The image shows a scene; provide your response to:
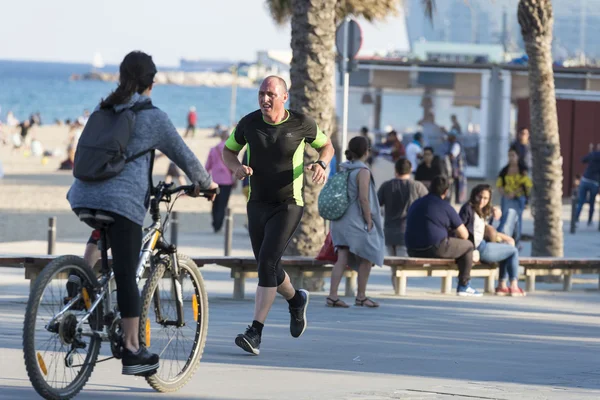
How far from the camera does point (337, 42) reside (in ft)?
47.9

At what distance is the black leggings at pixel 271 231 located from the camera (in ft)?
26.0

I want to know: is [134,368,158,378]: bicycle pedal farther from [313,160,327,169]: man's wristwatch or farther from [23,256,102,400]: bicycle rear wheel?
[313,160,327,169]: man's wristwatch

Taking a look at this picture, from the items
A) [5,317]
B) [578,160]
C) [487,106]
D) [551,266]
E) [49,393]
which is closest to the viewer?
[49,393]

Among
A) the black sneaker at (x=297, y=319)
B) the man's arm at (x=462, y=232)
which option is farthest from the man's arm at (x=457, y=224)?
the black sneaker at (x=297, y=319)

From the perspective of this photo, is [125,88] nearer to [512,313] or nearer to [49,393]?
[49,393]

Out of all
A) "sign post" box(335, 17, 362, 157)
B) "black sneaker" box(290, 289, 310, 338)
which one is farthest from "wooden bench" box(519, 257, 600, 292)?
"black sneaker" box(290, 289, 310, 338)

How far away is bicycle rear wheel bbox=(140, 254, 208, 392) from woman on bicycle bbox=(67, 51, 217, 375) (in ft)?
0.75

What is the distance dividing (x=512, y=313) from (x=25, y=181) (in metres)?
25.7

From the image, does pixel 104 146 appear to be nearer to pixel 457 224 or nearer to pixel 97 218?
pixel 97 218

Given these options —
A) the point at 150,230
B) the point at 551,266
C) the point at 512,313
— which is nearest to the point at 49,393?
the point at 150,230

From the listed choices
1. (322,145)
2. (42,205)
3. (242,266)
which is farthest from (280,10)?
(322,145)

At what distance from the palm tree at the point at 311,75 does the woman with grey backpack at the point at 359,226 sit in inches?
73.1

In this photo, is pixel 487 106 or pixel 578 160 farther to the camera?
pixel 487 106

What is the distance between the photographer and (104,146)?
6109 mm
